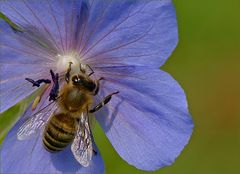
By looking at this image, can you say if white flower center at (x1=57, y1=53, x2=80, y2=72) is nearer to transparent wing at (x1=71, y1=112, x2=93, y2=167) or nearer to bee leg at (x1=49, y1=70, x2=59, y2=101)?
bee leg at (x1=49, y1=70, x2=59, y2=101)

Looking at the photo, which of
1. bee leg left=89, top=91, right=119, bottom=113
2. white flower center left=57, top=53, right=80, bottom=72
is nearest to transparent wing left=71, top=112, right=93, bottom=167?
bee leg left=89, top=91, right=119, bottom=113

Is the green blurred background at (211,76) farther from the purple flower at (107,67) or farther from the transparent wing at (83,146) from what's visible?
the transparent wing at (83,146)

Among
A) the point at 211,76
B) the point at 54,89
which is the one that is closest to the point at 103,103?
the point at 54,89

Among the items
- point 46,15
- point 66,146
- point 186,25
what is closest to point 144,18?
point 46,15

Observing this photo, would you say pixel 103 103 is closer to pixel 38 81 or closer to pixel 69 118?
pixel 69 118

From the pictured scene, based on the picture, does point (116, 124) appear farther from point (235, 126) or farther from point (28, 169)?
point (235, 126)

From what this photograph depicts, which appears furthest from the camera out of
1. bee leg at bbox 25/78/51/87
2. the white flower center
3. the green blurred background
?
the green blurred background

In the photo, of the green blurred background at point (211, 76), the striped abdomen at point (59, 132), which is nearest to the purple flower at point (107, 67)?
the striped abdomen at point (59, 132)
